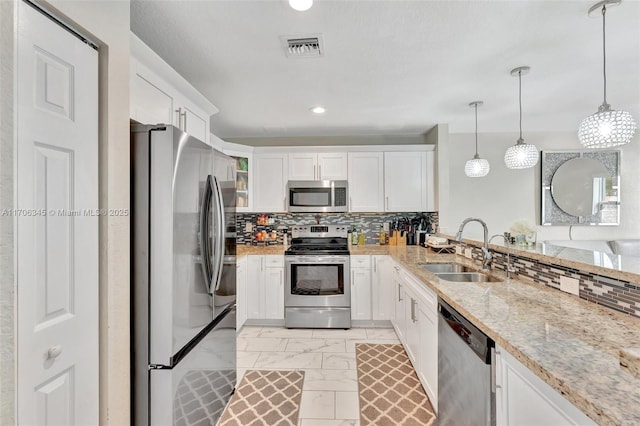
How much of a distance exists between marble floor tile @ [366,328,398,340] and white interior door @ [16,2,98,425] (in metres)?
2.62

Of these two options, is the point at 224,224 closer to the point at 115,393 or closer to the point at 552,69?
the point at 115,393

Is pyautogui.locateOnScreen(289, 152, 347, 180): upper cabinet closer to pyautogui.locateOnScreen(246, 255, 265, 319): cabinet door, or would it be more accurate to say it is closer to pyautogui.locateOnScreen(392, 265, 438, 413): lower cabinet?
pyautogui.locateOnScreen(246, 255, 265, 319): cabinet door

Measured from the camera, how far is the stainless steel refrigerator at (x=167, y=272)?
55.7 inches

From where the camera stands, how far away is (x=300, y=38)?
1.86 meters

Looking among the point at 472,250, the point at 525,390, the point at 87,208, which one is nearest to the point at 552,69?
the point at 472,250

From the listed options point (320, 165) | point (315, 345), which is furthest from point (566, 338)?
point (320, 165)

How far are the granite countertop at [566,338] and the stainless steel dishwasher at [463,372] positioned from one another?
0.08 metres

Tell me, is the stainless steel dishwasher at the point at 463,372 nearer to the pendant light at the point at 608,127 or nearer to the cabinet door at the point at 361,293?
the pendant light at the point at 608,127

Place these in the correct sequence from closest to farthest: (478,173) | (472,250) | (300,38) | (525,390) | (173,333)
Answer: (525,390)
(173,333)
(300,38)
(472,250)
(478,173)

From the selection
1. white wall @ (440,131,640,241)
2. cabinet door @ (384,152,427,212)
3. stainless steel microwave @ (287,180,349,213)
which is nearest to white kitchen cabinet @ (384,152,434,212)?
cabinet door @ (384,152,427,212)

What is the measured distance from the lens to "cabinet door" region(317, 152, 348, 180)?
393 cm

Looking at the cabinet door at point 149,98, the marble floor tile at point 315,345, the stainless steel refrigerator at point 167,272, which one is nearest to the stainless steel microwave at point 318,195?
the marble floor tile at point 315,345

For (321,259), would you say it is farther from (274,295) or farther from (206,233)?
(206,233)

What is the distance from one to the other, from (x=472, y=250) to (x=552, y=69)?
153 cm
